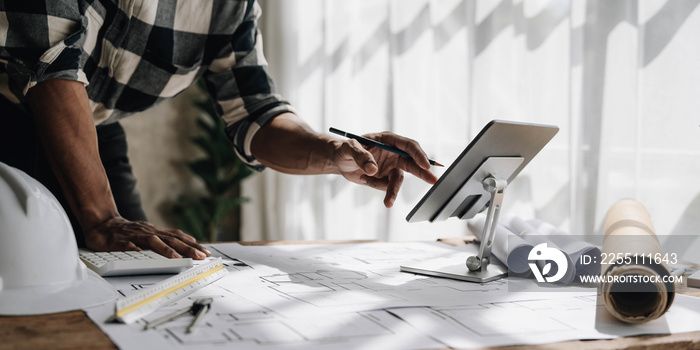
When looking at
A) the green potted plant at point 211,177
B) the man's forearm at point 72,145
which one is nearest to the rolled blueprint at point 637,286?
the man's forearm at point 72,145

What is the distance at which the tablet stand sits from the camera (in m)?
1.00

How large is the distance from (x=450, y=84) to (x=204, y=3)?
1210 mm

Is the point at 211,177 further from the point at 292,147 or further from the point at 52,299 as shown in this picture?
the point at 52,299

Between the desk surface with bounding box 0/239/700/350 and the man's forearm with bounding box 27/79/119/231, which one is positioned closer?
the desk surface with bounding box 0/239/700/350

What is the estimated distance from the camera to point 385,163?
4.14 feet

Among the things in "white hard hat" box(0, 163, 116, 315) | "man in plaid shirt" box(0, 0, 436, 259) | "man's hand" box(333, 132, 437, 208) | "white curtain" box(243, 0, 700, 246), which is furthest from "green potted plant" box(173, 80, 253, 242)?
"white hard hat" box(0, 163, 116, 315)

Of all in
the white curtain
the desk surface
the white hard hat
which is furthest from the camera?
the white curtain

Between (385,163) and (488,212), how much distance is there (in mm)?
293

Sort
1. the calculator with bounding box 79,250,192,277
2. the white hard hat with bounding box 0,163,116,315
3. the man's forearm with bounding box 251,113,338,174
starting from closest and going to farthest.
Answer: the white hard hat with bounding box 0,163,116,315 < the calculator with bounding box 79,250,192,277 < the man's forearm with bounding box 251,113,338,174

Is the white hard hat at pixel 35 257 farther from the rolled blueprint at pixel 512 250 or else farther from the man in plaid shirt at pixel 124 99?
the rolled blueprint at pixel 512 250

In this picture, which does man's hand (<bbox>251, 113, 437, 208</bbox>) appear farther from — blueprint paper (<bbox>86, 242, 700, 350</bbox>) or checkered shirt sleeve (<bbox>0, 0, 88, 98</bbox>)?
checkered shirt sleeve (<bbox>0, 0, 88, 98</bbox>)

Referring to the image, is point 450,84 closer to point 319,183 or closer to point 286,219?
point 319,183

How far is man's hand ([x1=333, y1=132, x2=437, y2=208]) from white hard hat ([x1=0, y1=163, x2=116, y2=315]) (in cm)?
48

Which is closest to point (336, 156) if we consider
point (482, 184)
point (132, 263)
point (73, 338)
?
point (482, 184)
